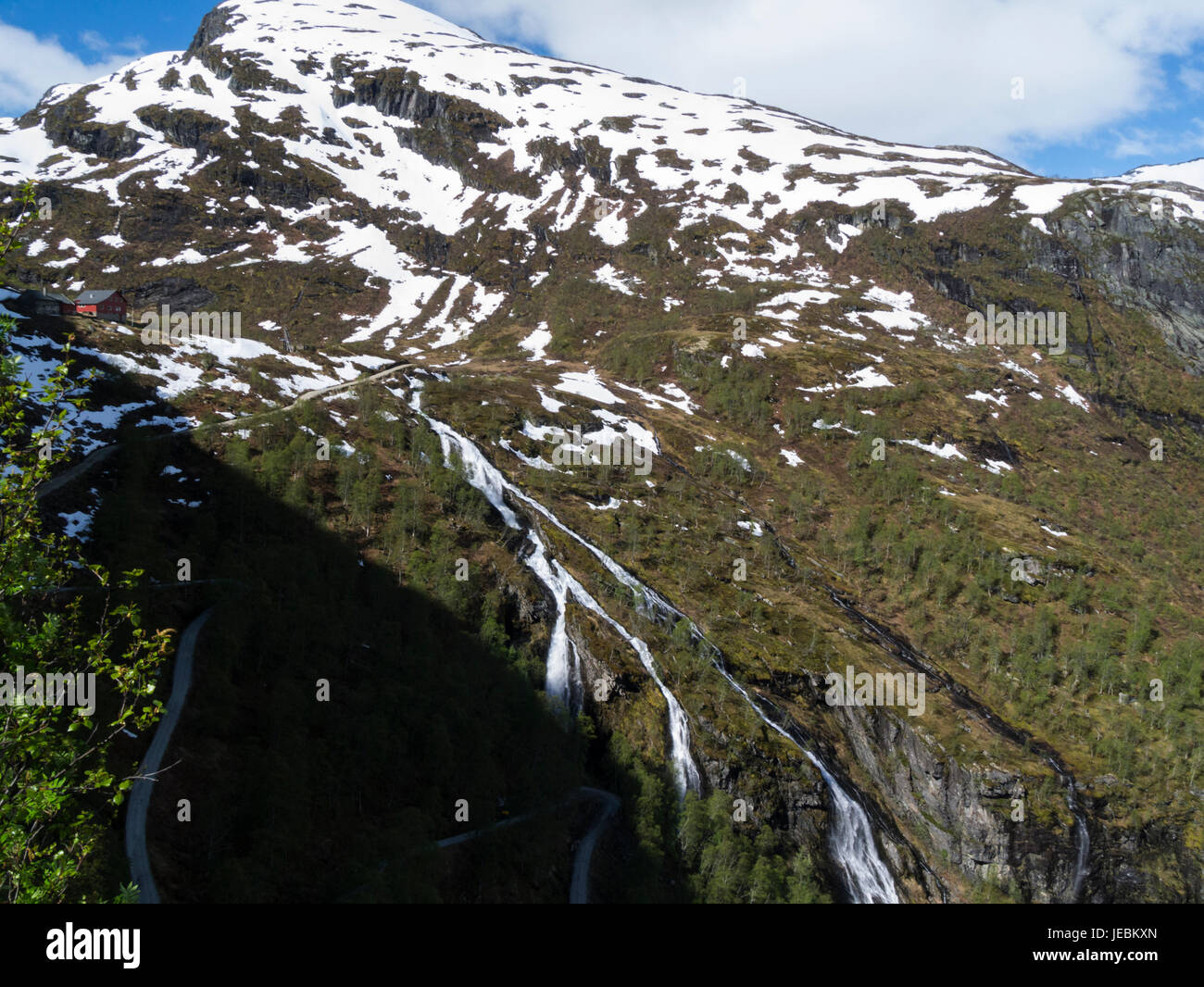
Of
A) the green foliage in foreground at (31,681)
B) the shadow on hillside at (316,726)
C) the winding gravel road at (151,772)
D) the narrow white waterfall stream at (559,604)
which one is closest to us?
the green foliage in foreground at (31,681)

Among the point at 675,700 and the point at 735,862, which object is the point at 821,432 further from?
the point at 735,862

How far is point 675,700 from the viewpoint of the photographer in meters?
56.8

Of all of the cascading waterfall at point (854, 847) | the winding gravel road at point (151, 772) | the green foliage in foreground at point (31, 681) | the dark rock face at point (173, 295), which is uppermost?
the dark rock face at point (173, 295)

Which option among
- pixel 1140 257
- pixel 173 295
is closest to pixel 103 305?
pixel 173 295

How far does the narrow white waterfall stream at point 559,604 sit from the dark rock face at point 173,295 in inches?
4952

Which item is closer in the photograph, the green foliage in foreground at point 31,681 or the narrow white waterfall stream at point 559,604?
the green foliage in foreground at point 31,681

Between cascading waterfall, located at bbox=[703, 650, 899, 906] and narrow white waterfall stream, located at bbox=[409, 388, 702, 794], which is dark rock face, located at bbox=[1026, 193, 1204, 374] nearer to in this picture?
cascading waterfall, located at bbox=[703, 650, 899, 906]

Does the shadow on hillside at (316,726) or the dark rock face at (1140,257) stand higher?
the dark rock face at (1140,257)

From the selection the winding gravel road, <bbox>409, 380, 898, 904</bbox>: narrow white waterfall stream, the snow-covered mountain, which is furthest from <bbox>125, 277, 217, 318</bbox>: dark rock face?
the winding gravel road

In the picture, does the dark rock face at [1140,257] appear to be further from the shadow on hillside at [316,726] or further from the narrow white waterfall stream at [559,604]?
the shadow on hillside at [316,726]

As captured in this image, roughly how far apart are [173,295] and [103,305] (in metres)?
80.0

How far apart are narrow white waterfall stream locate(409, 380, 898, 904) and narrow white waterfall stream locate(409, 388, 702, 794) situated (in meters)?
0.07

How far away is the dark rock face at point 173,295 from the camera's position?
171500 millimetres

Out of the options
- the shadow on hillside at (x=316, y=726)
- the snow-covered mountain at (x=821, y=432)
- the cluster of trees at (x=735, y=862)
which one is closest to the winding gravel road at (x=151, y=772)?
the shadow on hillside at (x=316, y=726)
